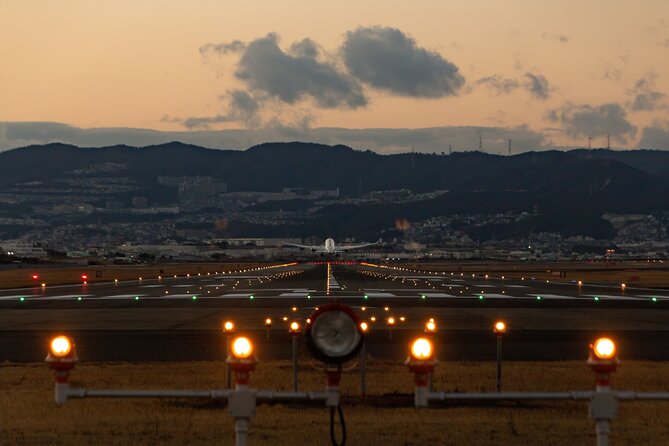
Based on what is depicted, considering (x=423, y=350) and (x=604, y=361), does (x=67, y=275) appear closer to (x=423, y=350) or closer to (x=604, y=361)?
(x=423, y=350)

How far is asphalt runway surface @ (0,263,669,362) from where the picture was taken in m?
31.4

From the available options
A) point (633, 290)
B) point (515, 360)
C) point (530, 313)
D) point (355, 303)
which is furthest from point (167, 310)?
point (633, 290)

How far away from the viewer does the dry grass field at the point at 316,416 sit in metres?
16.7

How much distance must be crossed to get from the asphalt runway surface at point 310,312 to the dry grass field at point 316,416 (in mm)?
2481

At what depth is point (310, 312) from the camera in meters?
49.5

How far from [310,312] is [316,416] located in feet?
101

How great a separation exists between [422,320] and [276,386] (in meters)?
22.5

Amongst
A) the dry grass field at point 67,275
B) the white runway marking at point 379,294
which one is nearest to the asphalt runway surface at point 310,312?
the white runway marking at point 379,294

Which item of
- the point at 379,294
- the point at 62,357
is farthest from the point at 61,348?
the point at 379,294

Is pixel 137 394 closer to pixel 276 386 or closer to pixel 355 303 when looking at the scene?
pixel 276 386

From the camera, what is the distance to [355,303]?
58625mm

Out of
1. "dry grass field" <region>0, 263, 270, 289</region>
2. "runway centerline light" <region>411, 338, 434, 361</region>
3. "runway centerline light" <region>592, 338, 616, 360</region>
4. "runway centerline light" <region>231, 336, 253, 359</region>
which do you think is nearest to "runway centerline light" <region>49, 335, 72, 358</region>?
"runway centerline light" <region>231, 336, 253, 359</region>

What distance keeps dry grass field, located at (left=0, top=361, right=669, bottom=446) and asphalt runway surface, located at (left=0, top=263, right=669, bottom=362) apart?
248 cm

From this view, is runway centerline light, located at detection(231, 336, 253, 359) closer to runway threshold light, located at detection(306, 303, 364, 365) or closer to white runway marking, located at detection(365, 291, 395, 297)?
runway threshold light, located at detection(306, 303, 364, 365)
